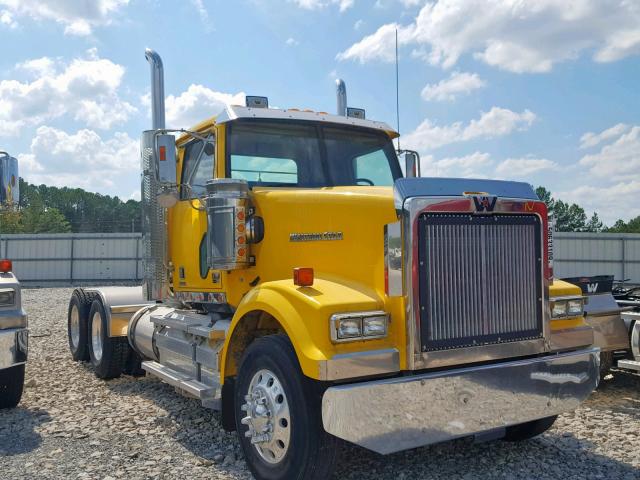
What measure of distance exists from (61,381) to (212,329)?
330 cm

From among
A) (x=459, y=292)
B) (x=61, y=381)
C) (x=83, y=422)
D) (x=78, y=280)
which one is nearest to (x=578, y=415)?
(x=459, y=292)

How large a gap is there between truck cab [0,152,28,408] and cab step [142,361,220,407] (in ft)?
3.82

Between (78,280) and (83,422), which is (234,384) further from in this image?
(78,280)

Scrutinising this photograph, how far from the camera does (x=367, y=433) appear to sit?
133 inches

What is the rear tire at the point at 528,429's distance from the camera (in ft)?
15.1

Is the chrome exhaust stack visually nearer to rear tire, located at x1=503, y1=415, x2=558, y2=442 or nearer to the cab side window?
the cab side window

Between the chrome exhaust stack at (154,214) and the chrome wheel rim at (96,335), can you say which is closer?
the chrome exhaust stack at (154,214)

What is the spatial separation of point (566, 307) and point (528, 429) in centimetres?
102

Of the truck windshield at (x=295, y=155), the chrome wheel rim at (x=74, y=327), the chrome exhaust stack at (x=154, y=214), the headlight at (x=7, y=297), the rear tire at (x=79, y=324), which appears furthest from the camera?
the chrome wheel rim at (x=74, y=327)

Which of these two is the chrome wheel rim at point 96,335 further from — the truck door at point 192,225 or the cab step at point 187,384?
the truck door at point 192,225

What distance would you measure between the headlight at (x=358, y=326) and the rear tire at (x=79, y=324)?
549 cm

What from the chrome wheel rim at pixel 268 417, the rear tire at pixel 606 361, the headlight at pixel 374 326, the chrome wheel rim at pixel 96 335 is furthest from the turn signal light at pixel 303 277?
the chrome wheel rim at pixel 96 335

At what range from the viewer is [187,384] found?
496 centimetres

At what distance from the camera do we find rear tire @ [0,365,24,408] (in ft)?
19.5
